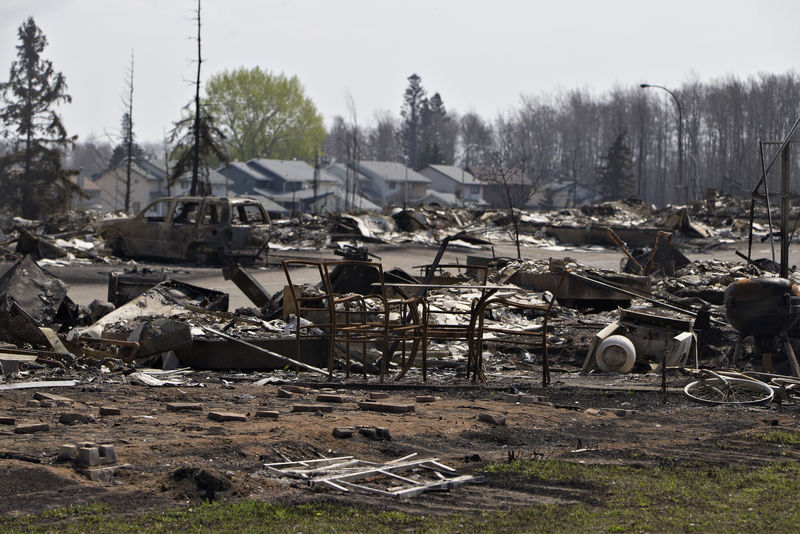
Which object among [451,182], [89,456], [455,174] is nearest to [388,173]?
[451,182]

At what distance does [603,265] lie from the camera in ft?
97.8

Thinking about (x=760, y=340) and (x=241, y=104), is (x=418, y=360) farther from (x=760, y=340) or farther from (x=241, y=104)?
(x=241, y=104)

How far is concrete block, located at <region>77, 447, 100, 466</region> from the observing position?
5.25 m

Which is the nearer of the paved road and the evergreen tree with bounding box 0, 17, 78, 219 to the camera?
the paved road

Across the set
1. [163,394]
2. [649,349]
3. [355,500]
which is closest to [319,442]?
[355,500]

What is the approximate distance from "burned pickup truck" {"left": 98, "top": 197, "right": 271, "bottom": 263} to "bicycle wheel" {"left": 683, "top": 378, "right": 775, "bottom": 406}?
57.5 feet

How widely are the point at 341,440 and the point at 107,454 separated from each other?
4.79 feet

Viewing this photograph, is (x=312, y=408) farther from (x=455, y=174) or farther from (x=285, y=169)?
(x=455, y=174)

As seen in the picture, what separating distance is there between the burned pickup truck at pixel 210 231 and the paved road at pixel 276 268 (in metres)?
0.50

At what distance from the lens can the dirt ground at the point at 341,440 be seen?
16.2 ft

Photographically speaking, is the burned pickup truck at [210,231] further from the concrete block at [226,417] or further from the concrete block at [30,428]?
the concrete block at [30,428]

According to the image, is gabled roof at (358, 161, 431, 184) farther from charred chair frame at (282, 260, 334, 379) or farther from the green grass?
the green grass

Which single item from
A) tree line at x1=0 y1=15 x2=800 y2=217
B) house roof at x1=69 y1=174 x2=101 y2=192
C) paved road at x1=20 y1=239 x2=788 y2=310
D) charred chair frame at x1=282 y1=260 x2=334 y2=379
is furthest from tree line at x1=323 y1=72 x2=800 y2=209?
charred chair frame at x1=282 y1=260 x2=334 y2=379

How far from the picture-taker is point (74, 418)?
6539 mm
